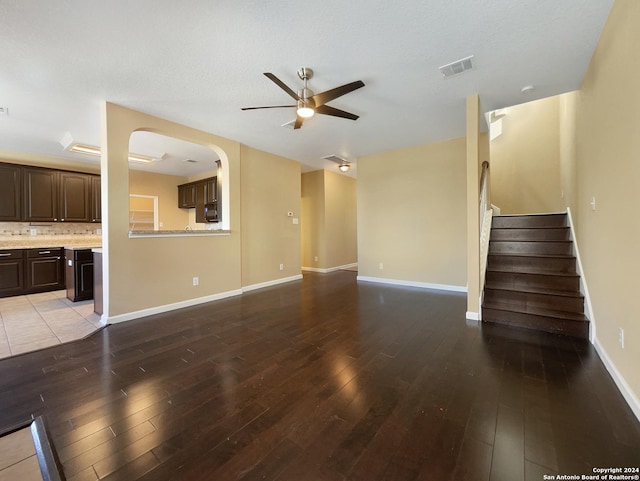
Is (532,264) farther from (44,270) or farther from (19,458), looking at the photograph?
(44,270)

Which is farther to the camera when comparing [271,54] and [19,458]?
[271,54]

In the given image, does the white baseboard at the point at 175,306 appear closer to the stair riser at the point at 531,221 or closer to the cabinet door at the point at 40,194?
the cabinet door at the point at 40,194

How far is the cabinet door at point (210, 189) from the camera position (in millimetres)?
6230

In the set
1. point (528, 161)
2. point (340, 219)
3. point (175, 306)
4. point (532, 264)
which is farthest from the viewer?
point (340, 219)

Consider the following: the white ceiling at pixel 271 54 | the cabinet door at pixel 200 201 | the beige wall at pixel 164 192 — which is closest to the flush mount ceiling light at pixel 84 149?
the white ceiling at pixel 271 54

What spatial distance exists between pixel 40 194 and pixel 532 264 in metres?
8.30

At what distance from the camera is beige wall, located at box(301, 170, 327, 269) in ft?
Result: 23.0

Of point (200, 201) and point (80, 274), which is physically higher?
point (200, 201)

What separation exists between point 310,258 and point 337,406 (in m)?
5.70

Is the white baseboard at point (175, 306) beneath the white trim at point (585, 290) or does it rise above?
beneath

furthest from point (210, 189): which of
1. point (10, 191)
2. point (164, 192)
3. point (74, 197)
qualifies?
point (10, 191)

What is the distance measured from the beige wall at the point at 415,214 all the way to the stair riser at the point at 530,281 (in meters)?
1.26

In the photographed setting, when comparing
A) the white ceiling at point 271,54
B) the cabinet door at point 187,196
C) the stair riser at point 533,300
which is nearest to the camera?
the white ceiling at point 271,54

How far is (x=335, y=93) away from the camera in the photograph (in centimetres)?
262
